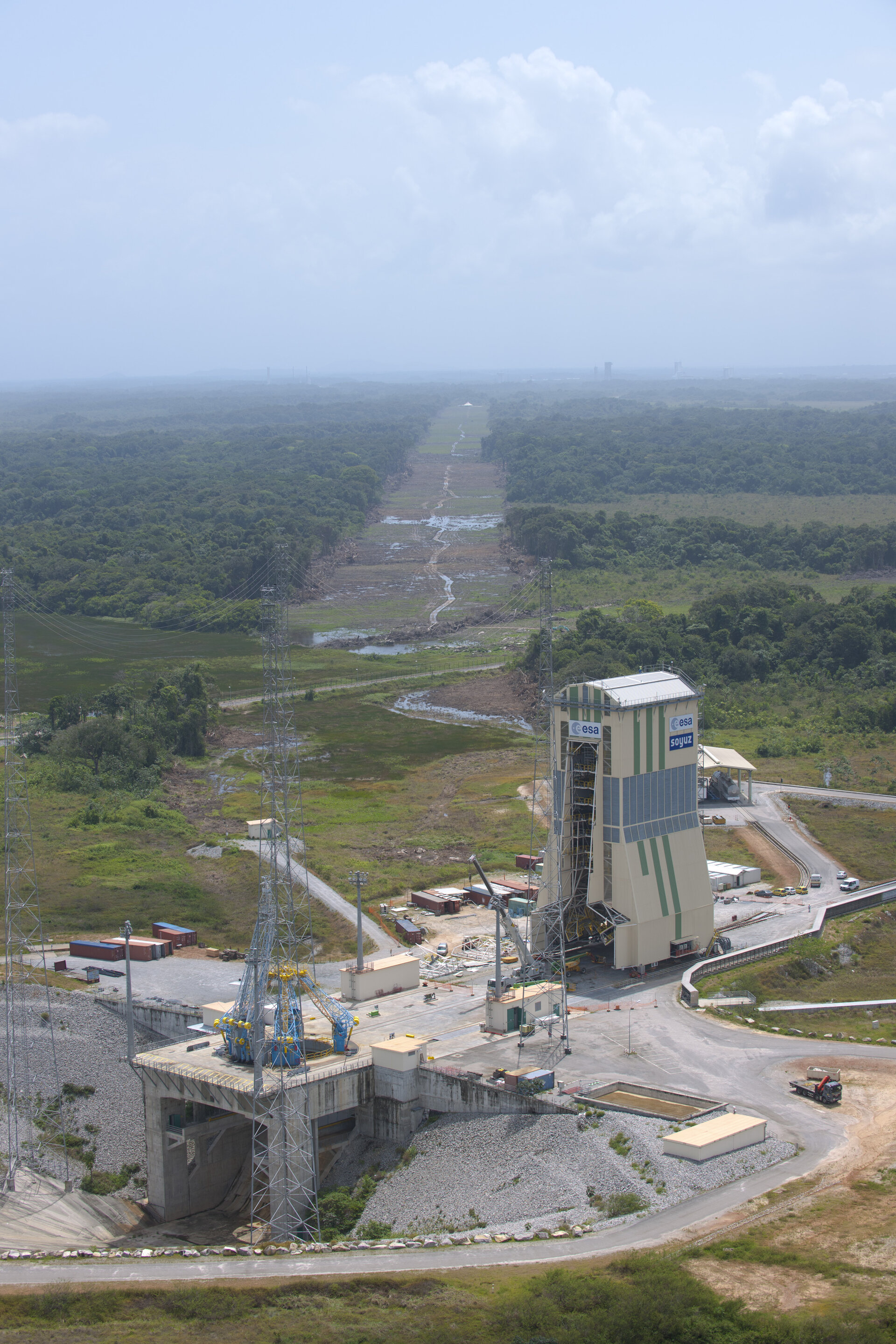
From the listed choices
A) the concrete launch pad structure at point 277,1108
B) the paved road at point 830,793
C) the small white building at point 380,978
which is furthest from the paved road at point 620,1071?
the paved road at point 830,793

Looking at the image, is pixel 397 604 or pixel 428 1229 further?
pixel 397 604

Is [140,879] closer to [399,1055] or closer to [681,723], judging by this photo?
[399,1055]

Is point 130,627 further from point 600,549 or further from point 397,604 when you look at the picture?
point 600,549

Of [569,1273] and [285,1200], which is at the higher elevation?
[569,1273]

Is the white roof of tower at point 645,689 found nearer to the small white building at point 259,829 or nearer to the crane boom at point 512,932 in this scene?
the crane boom at point 512,932

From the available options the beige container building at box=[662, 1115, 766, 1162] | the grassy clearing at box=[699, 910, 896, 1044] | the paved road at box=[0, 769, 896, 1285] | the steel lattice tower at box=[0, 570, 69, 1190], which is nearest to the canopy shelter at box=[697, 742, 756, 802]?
the grassy clearing at box=[699, 910, 896, 1044]

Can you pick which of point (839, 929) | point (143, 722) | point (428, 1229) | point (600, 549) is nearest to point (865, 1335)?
point (428, 1229)
